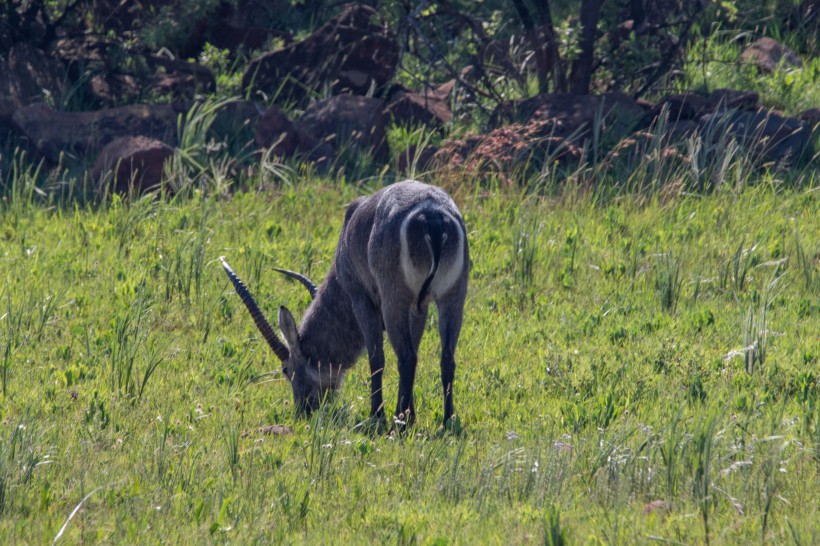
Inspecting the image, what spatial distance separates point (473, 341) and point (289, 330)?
119cm

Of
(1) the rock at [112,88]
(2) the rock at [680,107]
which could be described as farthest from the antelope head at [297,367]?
(1) the rock at [112,88]

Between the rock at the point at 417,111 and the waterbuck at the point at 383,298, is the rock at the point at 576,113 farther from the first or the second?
the waterbuck at the point at 383,298

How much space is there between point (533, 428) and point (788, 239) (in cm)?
369

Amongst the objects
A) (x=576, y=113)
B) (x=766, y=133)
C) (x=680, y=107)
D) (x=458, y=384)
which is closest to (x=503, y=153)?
(x=576, y=113)

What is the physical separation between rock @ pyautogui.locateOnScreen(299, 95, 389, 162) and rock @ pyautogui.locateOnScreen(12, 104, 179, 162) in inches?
54.7

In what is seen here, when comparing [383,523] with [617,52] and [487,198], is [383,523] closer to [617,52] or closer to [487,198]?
[487,198]

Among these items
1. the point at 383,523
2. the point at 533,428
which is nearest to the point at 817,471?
the point at 533,428

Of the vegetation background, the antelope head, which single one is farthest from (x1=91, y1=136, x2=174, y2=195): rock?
the antelope head

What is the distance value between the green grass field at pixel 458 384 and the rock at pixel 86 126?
1380 mm

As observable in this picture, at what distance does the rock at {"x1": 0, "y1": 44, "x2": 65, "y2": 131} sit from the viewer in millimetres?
11109

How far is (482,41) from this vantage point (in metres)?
11.4

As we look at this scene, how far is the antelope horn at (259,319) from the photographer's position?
587 centimetres

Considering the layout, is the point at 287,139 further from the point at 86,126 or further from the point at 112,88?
the point at 112,88

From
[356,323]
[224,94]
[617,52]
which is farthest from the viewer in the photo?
[224,94]
